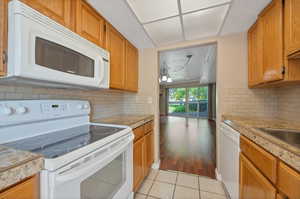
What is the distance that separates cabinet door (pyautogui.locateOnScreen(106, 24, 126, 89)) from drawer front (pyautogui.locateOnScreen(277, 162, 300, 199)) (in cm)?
155

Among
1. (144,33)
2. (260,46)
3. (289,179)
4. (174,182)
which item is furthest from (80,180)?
(260,46)

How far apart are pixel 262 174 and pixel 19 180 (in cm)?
129

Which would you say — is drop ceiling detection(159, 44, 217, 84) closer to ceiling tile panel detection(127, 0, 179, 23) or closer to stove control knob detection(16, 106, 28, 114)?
ceiling tile panel detection(127, 0, 179, 23)

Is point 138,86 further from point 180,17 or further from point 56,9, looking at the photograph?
point 56,9

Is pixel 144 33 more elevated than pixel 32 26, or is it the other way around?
pixel 144 33

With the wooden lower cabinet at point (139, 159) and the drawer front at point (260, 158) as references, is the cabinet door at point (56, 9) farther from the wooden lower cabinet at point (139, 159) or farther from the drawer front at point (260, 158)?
the drawer front at point (260, 158)

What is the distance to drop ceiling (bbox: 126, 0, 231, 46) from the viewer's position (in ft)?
4.02

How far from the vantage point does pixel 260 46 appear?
54.6 inches

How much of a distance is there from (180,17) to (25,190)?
181 cm

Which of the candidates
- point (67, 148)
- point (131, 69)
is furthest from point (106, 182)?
point (131, 69)

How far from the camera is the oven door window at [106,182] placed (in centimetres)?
75

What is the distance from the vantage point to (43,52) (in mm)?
753

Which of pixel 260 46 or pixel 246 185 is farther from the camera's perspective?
pixel 260 46

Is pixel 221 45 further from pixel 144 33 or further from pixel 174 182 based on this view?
pixel 174 182
